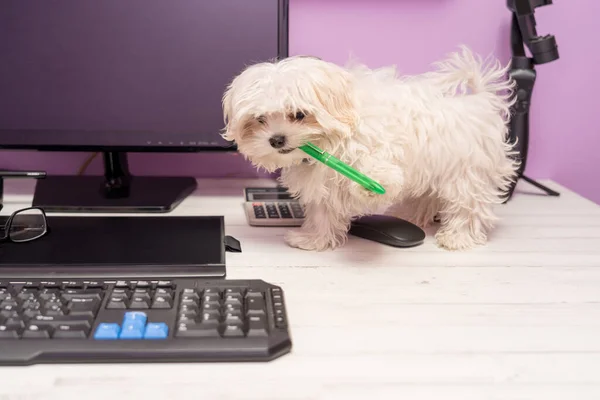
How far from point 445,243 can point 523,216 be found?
0.73 feet

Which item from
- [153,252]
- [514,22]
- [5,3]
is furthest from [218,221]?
[514,22]

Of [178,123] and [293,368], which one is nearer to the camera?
[293,368]

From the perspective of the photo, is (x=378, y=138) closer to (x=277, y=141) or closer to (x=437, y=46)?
(x=277, y=141)

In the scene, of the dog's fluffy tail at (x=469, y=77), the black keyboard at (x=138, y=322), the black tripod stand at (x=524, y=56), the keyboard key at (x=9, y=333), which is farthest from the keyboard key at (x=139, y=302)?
the black tripod stand at (x=524, y=56)

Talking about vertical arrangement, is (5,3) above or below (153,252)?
above

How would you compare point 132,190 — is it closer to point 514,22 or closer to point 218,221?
point 218,221

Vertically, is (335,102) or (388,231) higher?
(335,102)

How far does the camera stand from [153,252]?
2.30ft

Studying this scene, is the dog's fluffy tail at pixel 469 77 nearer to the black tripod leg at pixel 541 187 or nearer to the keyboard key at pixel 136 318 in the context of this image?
the black tripod leg at pixel 541 187

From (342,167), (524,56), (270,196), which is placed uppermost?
(524,56)

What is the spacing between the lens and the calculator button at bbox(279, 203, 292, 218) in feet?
2.95

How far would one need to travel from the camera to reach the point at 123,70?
89cm

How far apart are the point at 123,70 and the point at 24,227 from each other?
300mm

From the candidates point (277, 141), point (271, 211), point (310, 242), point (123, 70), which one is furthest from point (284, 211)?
point (123, 70)
